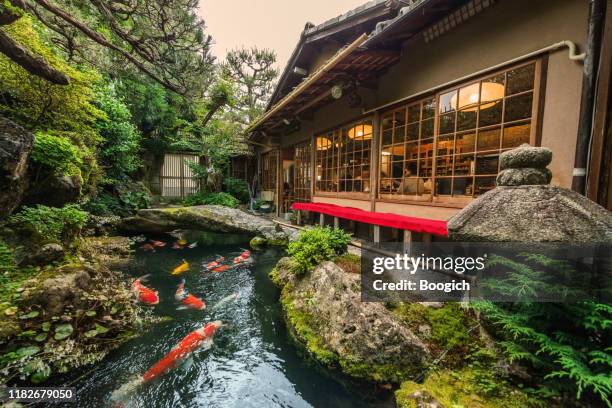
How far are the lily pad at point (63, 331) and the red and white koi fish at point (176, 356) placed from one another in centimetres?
116

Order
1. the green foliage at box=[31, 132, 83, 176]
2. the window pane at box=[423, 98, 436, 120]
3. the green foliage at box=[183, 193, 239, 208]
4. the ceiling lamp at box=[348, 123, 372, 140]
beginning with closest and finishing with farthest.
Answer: the green foliage at box=[31, 132, 83, 176]
the window pane at box=[423, 98, 436, 120]
the ceiling lamp at box=[348, 123, 372, 140]
the green foliage at box=[183, 193, 239, 208]

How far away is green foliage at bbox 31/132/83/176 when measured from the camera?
16.6 ft

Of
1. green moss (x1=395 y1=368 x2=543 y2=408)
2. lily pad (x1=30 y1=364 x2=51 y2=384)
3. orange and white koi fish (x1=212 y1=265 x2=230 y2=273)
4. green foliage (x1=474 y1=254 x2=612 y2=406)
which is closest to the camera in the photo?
green foliage (x1=474 y1=254 x2=612 y2=406)

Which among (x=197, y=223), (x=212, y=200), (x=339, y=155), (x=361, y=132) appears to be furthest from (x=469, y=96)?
(x=212, y=200)

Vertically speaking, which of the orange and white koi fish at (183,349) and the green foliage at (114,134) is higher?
the green foliage at (114,134)

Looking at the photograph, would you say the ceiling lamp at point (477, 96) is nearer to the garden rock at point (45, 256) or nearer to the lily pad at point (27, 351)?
the lily pad at point (27, 351)

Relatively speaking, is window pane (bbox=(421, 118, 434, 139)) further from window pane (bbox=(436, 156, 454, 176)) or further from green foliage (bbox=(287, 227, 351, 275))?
green foliage (bbox=(287, 227, 351, 275))

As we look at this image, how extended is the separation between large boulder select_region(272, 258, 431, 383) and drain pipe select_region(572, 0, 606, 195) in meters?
3.18

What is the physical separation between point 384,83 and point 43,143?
780cm

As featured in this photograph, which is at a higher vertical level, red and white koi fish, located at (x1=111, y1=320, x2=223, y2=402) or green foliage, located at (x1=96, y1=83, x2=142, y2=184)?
green foliage, located at (x1=96, y1=83, x2=142, y2=184)

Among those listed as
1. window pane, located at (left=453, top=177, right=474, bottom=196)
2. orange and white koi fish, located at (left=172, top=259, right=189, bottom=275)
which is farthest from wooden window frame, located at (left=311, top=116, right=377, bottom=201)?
orange and white koi fish, located at (left=172, top=259, right=189, bottom=275)

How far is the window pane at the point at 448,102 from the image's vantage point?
5195mm

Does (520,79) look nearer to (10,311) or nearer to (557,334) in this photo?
(557,334)

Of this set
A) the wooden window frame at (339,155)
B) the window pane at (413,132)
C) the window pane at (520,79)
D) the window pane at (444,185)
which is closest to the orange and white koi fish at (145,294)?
the wooden window frame at (339,155)
